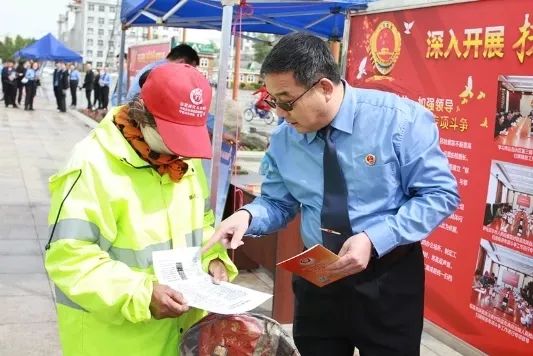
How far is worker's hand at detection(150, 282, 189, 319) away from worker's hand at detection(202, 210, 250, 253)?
244mm

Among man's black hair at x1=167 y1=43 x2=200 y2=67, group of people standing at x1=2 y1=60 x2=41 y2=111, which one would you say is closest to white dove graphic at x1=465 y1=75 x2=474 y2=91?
man's black hair at x1=167 y1=43 x2=200 y2=67

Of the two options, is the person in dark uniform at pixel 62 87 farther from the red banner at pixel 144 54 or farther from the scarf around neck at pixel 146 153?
the scarf around neck at pixel 146 153

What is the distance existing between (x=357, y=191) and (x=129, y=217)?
667 mm

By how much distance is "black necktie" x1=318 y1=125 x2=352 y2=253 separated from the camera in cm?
181

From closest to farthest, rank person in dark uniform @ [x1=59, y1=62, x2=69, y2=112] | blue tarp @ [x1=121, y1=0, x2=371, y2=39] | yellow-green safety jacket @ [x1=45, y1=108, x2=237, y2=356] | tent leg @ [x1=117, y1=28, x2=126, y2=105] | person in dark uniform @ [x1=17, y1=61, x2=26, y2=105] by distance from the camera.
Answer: yellow-green safety jacket @ [x1=45, y1=108, x2=237, y2=356], blue tarp @ [x1=121, y1=0, x2=371, y2=39], tent leg @ [x1=117, y1=28, x2=126, y2=105], person in dark uniform @ [x1=17, y1=61, x2=26, y2=105], person in dark uniform @ [x1=59, y1=62, x2=69, y2=112]

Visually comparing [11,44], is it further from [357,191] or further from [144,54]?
[357,191]

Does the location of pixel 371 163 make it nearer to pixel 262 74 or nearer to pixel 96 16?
pixel 262 74

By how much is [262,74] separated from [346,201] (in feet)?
1.48

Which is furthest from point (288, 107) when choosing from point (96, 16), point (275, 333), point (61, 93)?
point (96, 16)

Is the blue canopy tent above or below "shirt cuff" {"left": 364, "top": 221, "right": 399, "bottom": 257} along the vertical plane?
above

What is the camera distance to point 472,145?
310 centimetres

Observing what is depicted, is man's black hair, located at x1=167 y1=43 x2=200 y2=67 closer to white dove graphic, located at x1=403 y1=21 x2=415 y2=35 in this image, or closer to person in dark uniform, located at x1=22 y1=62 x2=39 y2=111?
white dove graphic, located at x1=403 y1=21 x2=415 y2=35

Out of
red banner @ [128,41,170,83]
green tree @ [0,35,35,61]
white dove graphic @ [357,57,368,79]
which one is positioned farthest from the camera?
green tree @ [0,35,35,61]

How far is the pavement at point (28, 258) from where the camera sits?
140 inches
